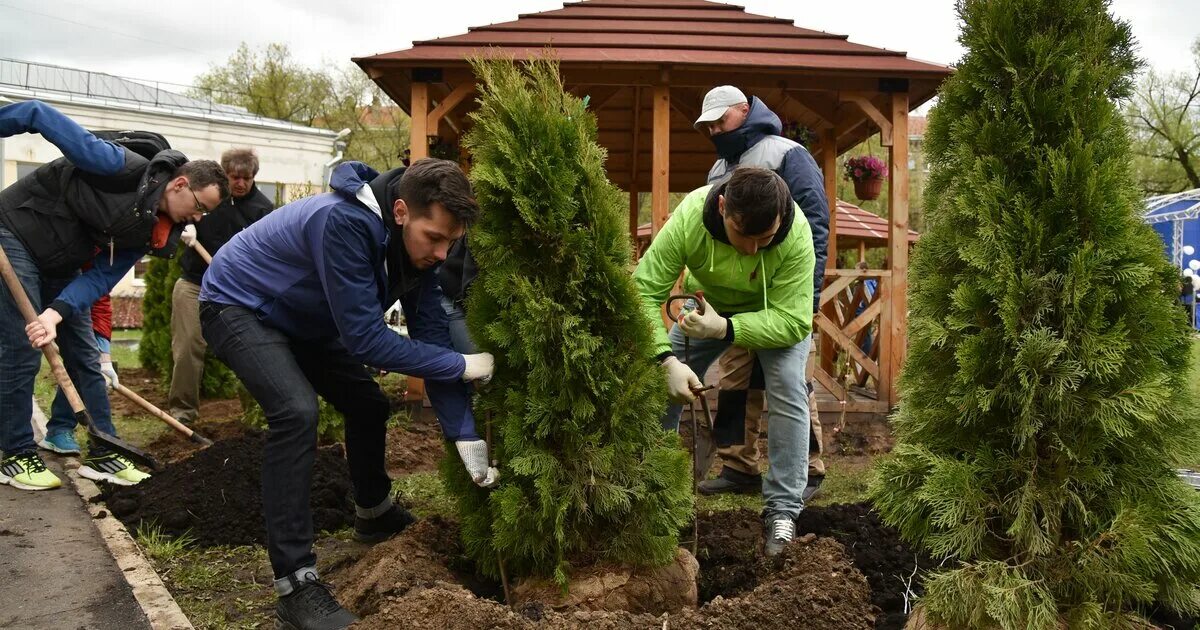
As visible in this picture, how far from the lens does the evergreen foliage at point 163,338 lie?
8.77 metres

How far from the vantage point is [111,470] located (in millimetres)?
5352

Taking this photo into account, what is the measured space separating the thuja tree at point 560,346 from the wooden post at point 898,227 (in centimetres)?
523

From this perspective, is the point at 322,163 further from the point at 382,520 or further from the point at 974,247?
the point at 974,247

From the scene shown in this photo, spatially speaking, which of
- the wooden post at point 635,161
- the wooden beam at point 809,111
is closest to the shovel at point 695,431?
the wooden post at point 635,161

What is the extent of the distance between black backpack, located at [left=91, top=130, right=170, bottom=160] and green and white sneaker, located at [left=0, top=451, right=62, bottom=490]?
1829mm

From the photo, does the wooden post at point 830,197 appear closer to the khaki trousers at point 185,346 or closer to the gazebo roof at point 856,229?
the gazebo roof at point 856,229

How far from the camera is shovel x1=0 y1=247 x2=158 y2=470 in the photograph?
4785mm

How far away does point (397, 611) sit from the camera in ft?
9.63

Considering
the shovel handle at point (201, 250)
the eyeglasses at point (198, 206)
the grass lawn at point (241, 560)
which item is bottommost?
the grass lawn at point (241, 560)

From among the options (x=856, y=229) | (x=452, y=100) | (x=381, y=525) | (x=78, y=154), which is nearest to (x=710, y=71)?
(x=452, y=100)

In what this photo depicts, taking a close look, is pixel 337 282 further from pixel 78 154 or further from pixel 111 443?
pixel 111 443

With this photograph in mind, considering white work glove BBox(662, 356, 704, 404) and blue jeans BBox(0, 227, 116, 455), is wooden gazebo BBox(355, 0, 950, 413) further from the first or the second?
white work glove BBox(662, 356, 704, 404)

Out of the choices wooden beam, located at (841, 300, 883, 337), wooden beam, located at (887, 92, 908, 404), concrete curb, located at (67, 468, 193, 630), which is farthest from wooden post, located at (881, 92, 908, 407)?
concrete curb, located at (67, 468, 193, 630)

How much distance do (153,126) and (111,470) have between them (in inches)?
786
